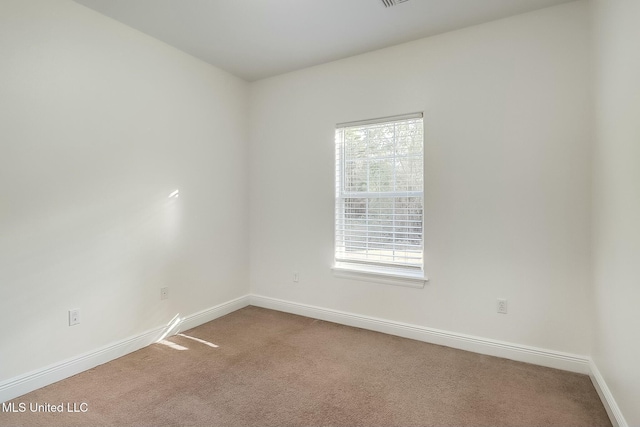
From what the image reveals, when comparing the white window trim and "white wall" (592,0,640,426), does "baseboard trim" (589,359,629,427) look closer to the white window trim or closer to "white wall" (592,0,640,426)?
"white wall" (592,0,640,426)

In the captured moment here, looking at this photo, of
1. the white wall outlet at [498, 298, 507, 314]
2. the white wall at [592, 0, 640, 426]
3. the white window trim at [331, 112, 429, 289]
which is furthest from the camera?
the white window trim at [331, 112, 429, 289]

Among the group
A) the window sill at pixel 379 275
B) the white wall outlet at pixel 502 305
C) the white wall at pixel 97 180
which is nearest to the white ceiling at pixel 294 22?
the white wall at pixel 97 180

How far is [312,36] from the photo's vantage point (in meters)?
2.80

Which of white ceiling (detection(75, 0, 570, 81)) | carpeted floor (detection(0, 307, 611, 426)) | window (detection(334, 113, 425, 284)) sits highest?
white ceiling (detection(75, 0, 570, 81))

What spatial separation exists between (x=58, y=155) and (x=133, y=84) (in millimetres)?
853

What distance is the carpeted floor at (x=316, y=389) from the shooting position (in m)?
1.85

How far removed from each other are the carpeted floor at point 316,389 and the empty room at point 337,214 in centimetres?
2

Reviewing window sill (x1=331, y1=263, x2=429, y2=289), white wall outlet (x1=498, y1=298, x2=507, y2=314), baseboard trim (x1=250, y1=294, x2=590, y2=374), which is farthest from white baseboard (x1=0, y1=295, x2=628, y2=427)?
window sill (x1=331, y1=263, x2=429, y2=289)

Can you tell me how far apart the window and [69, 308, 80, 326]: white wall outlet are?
218 cm

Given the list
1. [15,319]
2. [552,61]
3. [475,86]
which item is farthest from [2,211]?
[552,61]

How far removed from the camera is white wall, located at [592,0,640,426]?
1.57m

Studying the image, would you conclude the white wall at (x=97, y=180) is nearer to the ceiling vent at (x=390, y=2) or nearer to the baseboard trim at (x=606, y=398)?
the ceiling vent at (x=390, y=2)

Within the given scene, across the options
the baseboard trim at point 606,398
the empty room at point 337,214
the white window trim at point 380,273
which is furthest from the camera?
the white window trim at point 380,273

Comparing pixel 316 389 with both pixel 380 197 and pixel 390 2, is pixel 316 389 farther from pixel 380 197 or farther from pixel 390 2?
pixel 390 2
